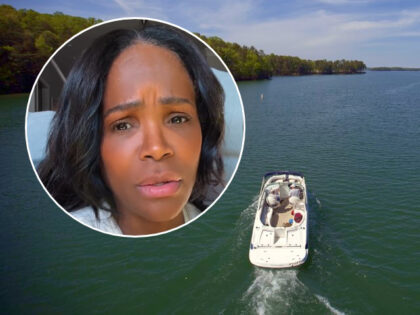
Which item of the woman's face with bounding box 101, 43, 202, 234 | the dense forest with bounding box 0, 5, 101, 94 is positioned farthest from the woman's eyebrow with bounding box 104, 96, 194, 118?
the dense forest with bounding box 0, 5, 101, 94

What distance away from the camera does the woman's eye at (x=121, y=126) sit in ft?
2.82

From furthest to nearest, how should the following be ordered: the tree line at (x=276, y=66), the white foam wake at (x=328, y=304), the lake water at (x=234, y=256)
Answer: the tree line at (x=276, y=66) < the lake water at (x=234, y=256) < the white foam wake at (x=328, y=304)

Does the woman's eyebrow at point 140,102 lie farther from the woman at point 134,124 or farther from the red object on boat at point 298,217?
the red object on boat at point 298,217

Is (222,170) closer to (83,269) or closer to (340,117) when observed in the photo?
(83,269)

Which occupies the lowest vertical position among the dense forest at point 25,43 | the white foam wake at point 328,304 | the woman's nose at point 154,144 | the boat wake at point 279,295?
the white foam wake at point 328,304

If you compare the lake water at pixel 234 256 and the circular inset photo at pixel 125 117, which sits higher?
the circular inset photo at pixel 125 117

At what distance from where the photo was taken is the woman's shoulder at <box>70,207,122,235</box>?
93cm

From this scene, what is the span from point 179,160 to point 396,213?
14.2 metres

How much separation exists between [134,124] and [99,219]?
25cm

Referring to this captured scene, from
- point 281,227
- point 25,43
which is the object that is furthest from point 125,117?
point 25,43

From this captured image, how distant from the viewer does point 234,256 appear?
37.2ft

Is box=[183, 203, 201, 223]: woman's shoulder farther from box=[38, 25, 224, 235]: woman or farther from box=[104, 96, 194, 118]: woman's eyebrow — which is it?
box=[104, 96, 194, 118]: woman's eyebrow

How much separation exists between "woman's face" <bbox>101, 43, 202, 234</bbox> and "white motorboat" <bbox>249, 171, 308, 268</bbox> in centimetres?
1014

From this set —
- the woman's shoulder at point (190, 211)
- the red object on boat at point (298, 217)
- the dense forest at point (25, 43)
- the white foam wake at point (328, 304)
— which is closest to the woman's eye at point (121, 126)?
the woman's shoulder at point (190, 211)
